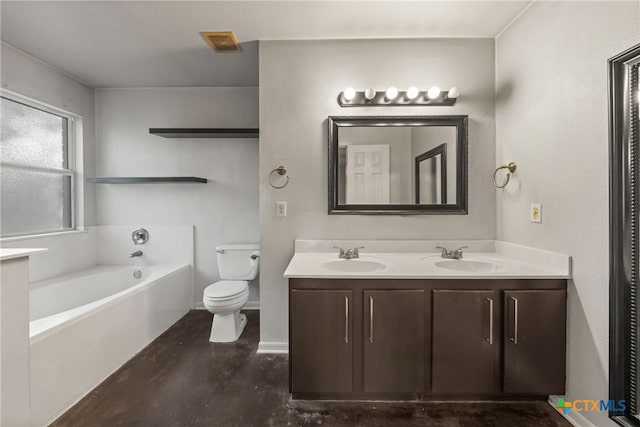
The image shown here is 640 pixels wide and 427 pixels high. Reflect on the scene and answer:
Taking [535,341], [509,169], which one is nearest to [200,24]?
[509,169]

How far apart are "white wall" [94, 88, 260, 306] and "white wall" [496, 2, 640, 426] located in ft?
7.90

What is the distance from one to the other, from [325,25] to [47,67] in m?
2.62

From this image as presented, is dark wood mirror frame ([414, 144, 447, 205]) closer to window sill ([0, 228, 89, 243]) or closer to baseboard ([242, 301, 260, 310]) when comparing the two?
baseboard ([242, 301, 260, 310])

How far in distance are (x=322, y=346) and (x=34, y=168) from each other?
119 inches

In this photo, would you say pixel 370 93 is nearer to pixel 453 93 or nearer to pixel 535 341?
pixel 453 93

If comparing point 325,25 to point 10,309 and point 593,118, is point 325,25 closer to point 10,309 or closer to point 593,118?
point 593,118

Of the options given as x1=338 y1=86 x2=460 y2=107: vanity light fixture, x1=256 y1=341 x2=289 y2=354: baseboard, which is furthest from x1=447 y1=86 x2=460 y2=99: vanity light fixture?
x1=256 y1=341 x2=289 y2=354: baseboard

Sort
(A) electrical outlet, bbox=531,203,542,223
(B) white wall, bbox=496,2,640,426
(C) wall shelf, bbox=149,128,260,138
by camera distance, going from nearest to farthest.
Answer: (B) white wall, bbox=496,2,640,426 → (A) electrical outlet, bbox=531,203,542,223 → (C) wall shelf, bbox=149,128,260,138

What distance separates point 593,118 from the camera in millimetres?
1422

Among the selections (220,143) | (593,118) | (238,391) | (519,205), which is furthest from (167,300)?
(593,118)

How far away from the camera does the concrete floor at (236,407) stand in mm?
1555

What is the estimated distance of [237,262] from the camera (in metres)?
2.86

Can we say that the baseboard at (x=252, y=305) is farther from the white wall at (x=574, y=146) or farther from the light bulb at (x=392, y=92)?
the white wall at (x=574, y=146)

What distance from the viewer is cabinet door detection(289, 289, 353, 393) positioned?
1.62 meters
